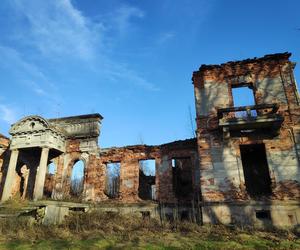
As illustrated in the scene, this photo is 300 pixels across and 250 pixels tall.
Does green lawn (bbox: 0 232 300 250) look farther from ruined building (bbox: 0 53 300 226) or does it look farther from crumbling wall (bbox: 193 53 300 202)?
crumbling wall (bbox: 193 53 300 202)

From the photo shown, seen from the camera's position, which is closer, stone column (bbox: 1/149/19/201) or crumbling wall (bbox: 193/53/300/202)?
crumbling wall (bbox: 193/53/300/202)

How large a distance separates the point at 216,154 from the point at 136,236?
562 centimetres

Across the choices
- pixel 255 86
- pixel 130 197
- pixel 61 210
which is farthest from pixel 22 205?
pixel 255 86

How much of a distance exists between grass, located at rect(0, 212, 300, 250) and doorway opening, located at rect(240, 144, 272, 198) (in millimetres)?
4869

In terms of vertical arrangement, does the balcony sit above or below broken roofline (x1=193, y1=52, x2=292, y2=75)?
below

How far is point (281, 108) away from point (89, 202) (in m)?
11.5

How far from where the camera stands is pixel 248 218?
12.0 m

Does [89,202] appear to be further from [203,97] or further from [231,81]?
[231,81]

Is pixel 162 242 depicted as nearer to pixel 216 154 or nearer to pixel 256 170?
pixel 216 154

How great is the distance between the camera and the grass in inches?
355

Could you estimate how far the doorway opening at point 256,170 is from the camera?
15.8m

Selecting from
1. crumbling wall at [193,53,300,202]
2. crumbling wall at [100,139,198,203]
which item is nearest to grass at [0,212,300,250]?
crumbling wall at [193,53,300,202]

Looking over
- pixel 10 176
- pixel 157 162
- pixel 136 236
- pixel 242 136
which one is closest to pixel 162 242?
pixel 136 236

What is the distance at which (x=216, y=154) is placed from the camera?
13.5 metres
